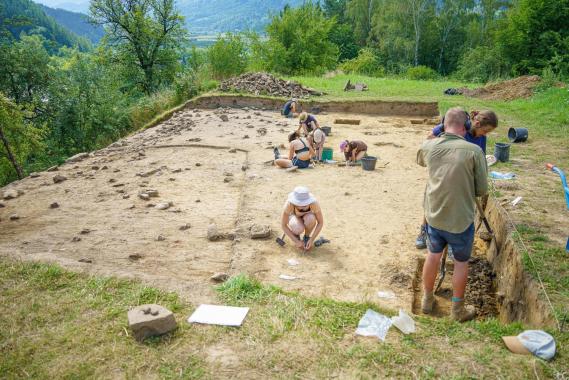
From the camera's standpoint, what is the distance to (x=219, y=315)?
10.3 ft

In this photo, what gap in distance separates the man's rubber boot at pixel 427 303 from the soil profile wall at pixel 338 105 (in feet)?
41.3

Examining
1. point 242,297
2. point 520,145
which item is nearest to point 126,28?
point 520,145

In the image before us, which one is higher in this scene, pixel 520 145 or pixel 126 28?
pixel 126 28

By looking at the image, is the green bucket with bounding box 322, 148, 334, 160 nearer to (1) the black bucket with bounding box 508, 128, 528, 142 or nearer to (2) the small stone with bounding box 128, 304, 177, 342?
(1) the black bucket with bounding box 508, 128, 528, 142

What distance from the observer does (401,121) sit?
14188mm

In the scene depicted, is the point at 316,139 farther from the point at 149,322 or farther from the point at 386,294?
the point at 149,322

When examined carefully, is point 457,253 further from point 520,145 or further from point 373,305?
point 520,145

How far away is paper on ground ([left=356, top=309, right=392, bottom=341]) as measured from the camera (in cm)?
294

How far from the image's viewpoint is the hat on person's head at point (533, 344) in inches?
104

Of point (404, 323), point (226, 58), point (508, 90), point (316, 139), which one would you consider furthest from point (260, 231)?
point (226, 58)

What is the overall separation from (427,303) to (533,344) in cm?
122

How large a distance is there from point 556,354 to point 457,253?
1058 mm

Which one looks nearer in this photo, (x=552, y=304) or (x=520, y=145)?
(x=552, y=304)

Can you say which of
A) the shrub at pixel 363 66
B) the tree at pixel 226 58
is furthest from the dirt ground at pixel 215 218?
the shrub at pixel 363 66
